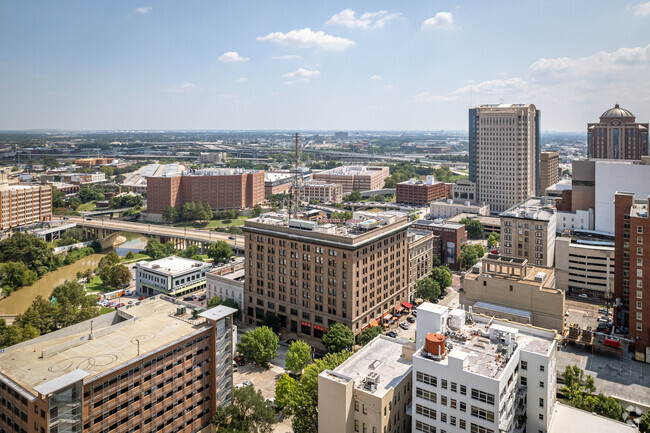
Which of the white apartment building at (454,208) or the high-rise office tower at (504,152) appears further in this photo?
the white apartment building at (454,208)

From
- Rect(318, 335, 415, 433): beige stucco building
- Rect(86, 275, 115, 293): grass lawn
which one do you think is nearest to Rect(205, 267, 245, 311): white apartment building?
Rect(86, 275, 115, 293): grass lawn

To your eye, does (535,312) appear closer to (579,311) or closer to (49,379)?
(579,311)

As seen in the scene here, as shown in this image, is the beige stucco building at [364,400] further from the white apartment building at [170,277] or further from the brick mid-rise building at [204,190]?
the brick mid-rise building at [204,190]

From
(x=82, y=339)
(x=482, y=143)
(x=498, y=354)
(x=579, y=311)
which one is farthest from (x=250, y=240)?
(x=482, y=143)

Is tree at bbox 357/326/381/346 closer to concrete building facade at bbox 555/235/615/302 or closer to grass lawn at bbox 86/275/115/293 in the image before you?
concrete building facade at bbox 555/235/615/302

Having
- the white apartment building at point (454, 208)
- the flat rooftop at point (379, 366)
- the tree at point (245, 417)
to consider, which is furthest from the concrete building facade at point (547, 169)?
the tree at point (245, 417)
